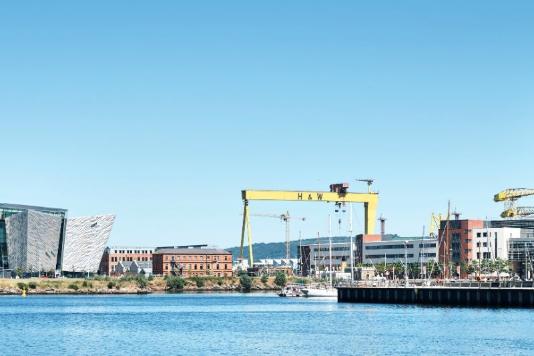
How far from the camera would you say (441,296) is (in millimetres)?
131000

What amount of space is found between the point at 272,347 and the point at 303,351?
371 centimetres

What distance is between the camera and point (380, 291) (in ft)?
471

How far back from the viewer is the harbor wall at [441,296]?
119062 mm

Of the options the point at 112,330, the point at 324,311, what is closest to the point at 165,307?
the point at 324,311

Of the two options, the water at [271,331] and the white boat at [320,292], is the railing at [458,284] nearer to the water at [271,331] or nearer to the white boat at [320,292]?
the water at [271,331]

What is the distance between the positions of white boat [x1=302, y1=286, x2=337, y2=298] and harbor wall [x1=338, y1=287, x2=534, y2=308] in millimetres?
22577

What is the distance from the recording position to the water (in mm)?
77125

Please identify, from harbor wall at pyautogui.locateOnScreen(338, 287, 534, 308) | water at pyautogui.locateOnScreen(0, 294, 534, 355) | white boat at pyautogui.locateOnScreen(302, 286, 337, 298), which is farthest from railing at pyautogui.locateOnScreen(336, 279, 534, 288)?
white boat at pyautogui.locateOnScreen(302, 286, 337, 298)

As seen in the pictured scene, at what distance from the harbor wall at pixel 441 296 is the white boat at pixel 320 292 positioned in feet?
74.1

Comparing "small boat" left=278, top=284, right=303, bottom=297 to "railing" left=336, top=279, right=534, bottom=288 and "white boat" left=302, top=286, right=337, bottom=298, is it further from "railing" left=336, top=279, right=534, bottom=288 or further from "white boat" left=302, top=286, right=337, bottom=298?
"railing" left=336, top=279, right=534, bottom=288

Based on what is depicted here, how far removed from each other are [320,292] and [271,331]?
85.4 metres

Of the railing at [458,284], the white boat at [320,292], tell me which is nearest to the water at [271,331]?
the railing at [458,284]

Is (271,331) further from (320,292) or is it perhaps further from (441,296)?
(320,292)

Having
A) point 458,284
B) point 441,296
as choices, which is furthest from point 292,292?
point 441,296
